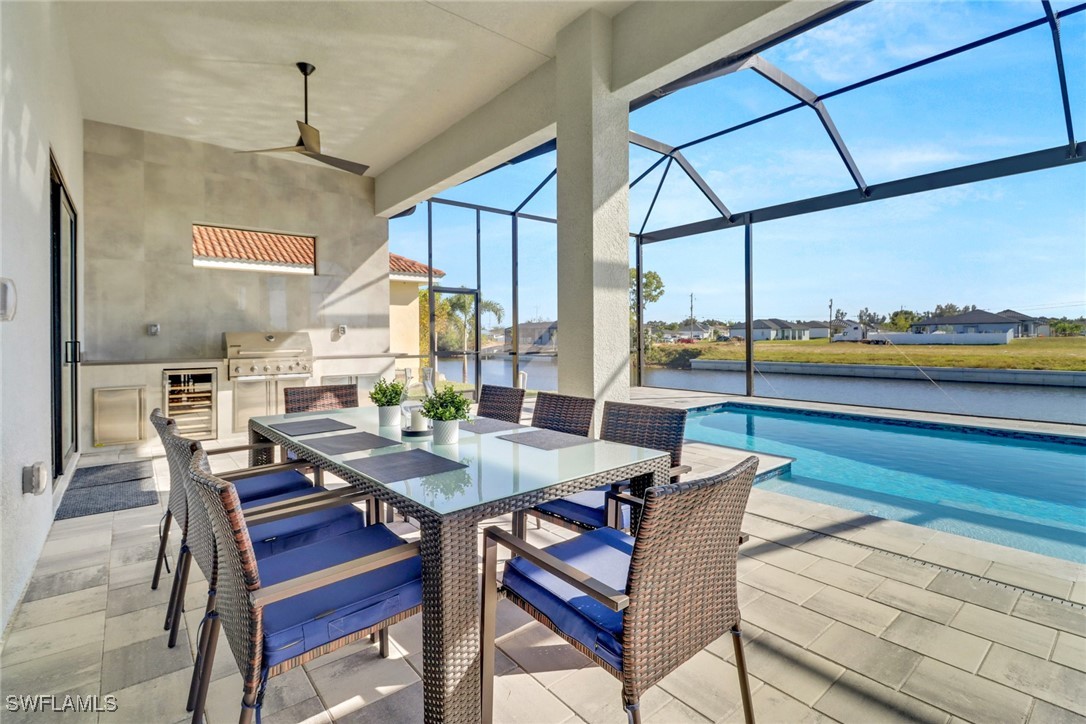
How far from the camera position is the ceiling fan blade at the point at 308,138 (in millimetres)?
4067

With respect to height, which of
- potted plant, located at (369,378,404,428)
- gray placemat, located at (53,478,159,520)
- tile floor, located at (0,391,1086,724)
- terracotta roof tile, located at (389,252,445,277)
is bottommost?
tile floor, located at (0,391,1086,724)

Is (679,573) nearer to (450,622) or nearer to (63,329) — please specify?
(450,622)

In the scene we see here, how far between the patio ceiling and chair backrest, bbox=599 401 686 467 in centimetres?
286

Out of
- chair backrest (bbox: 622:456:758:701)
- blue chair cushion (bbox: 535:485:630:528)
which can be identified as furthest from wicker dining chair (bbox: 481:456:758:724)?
blue chair cushion (bbox: 535:485:630:528)

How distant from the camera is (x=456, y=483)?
1.65m

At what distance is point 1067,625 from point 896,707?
103cm

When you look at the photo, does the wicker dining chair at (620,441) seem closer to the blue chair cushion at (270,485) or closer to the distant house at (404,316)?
the blue chair cushion at (270,485)

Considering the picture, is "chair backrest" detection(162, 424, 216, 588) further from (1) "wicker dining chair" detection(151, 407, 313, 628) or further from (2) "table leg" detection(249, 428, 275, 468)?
(2) "table leg" detection(249, 428, 275, 468)

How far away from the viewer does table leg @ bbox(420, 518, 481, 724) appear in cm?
136

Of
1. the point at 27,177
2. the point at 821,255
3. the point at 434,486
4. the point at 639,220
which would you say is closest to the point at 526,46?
the point at 27,177

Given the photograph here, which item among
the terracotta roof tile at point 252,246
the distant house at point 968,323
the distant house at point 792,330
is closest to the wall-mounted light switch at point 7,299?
the terracotta roof tile at point 252,246

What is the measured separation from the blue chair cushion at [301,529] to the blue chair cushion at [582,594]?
0.80 metres

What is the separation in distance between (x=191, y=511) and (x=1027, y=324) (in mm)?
8064

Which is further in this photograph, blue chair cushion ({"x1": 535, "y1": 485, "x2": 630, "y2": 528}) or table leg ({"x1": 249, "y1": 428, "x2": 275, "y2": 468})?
table leg ({"x1": 249, "y1": 428, "x2": 275, "y2": 468})
